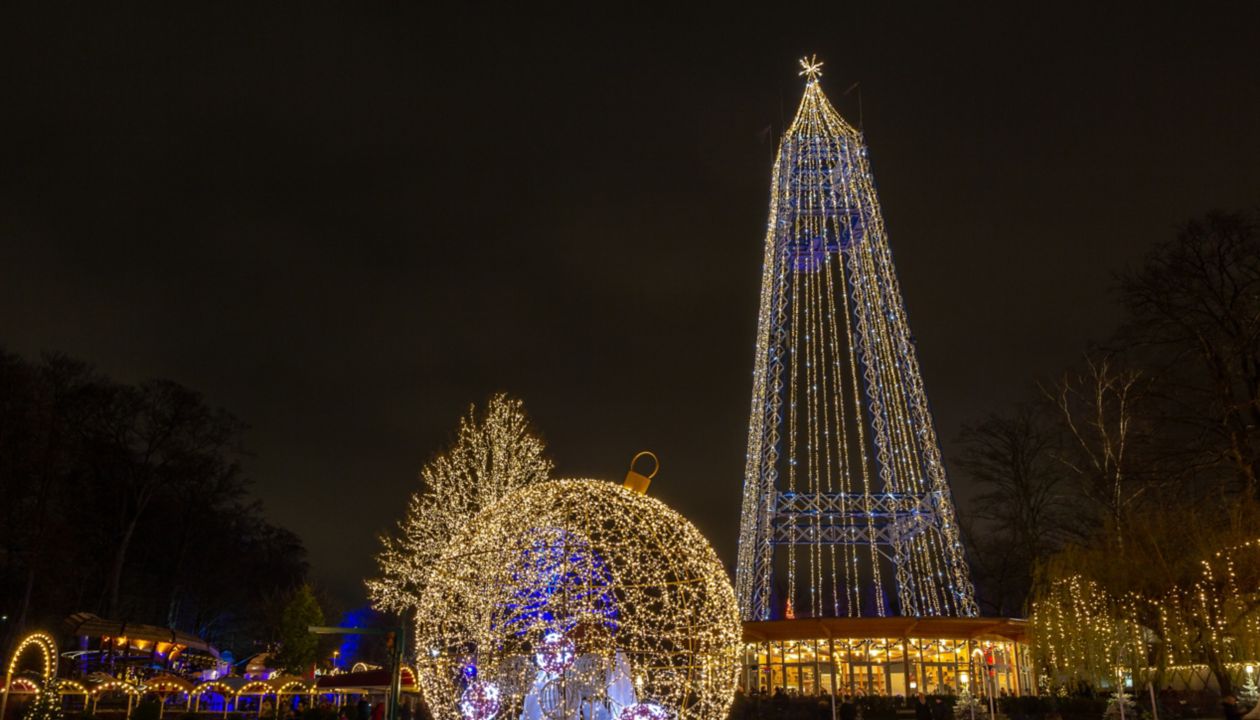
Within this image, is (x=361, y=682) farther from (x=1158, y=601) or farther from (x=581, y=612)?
(x=1158, y=601)

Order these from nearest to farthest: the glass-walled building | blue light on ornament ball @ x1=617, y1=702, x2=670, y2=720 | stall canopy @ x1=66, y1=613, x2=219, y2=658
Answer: blue light on ornament ball @ x1=617, y1=702, x2=670, y2=720
stall canopy @ x1=66, y1=613, x2=219, y2=658
the glass-walled building

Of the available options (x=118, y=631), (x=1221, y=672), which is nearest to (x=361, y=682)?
(x=118, y=631)

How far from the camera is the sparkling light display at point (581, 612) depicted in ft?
31.9

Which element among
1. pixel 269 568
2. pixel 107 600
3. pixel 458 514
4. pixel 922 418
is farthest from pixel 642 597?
pixel 269 568

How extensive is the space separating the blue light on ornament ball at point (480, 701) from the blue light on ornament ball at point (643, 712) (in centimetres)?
137

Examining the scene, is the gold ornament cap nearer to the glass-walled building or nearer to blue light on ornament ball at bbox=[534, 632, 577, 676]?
blue light on ornament ball at bbox=[534, 632, 577, 676]

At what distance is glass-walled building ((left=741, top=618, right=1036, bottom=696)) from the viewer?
2378 cm

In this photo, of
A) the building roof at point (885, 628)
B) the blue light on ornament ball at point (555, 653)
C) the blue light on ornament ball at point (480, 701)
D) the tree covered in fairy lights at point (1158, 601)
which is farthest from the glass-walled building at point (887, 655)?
the blue light on ornament ball at point (555, 653)

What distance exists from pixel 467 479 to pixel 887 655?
12.2 metres

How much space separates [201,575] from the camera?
36.6 m

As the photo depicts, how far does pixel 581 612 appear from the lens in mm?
9477

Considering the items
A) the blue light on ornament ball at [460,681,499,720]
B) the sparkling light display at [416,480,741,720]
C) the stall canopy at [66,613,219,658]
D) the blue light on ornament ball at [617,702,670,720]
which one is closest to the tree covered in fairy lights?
the sparkling light display at [416,480,741,720]

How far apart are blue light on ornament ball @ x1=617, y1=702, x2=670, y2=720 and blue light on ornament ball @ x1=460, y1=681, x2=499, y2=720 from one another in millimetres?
1375

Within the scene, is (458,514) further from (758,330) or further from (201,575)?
(201,575)
